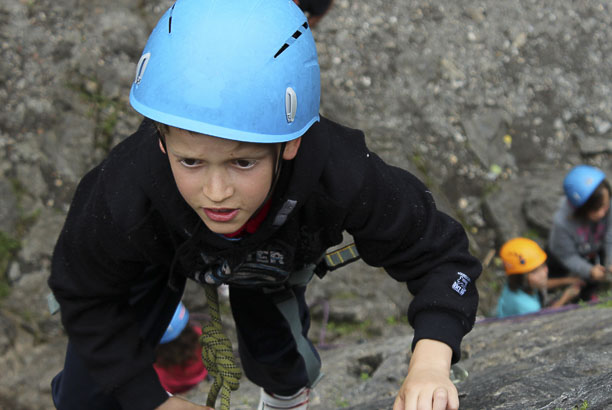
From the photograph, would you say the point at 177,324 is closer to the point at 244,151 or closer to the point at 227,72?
the point at 244,151

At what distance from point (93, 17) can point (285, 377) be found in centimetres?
455

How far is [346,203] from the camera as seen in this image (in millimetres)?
2264

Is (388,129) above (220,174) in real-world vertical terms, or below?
below

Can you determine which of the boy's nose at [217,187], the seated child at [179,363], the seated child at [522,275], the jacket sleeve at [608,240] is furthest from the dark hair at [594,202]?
the boy's nose at [217,187]

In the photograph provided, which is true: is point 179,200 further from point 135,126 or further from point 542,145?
point 542,145

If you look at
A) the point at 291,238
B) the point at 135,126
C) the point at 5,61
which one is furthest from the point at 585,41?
the point at 291,238

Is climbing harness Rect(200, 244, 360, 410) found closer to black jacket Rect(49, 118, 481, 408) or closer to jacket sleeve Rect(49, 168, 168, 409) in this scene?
black jacket Rect(49, 118, 481, 408)

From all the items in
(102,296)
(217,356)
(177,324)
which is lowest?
(177,324)

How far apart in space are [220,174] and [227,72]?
0.30 meters

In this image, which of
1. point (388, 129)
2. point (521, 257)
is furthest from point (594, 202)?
point (388, 129)

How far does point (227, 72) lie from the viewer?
2008 millimetres

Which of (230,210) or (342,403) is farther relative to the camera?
(342,403)

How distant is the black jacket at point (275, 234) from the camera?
2270 millimetres

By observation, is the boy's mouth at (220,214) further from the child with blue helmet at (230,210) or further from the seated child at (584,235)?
the seated child at (584,235)
